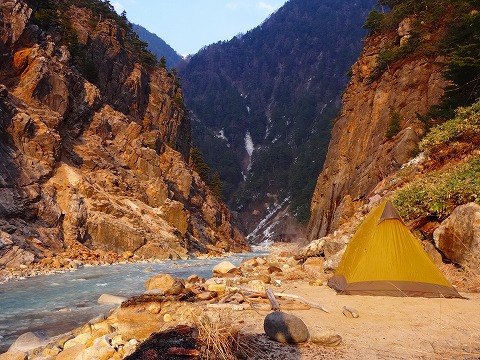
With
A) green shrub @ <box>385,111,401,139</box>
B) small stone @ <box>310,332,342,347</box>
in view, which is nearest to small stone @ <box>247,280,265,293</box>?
small stone @ <box>310,332,342,347</box>

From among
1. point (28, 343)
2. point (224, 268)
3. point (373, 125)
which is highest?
point (373, 125)

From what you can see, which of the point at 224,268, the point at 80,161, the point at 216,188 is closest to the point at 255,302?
the point at 224,268

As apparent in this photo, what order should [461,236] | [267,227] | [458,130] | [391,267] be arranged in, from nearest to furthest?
[391,267]
[461,236]
[458,130]
[267,227]

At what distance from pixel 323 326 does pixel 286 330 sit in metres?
1.24

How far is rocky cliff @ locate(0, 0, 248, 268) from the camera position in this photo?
25156 mm

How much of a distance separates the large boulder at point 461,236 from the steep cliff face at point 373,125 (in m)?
14.4

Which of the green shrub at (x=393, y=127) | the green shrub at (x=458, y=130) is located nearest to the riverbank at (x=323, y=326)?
the green shrub at (x=458, y=130)

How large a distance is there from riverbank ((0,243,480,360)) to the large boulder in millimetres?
1214

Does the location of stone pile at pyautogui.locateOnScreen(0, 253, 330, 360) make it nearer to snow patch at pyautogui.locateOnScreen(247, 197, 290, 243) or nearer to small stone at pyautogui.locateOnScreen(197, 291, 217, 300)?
small stone at pyautogui.locateOnScreen(197, 291, 217, 300)

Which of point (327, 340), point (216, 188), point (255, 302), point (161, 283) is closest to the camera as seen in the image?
point (327, 340)

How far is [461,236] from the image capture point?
878 cm

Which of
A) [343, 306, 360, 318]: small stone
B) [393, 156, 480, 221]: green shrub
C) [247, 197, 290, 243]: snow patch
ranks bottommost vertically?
[247, 197, 290, 243]: snow patch

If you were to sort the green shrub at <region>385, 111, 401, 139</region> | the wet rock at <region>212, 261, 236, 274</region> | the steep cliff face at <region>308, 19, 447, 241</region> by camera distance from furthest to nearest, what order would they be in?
the green shrub at <region>385, 111, 401, 139</region> < the steep cliff face at <region>308, 19, 447, 241</region> < the wet rock at <region>212, 261, 236, 274</region>

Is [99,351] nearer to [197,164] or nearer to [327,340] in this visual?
[327,340]
